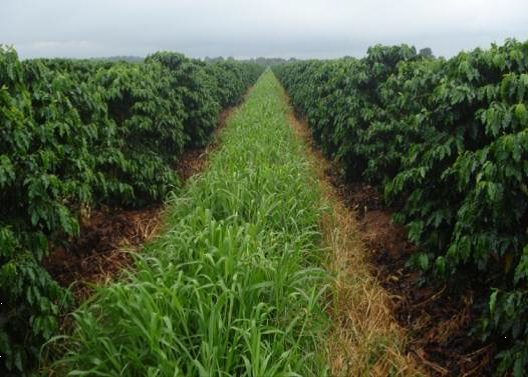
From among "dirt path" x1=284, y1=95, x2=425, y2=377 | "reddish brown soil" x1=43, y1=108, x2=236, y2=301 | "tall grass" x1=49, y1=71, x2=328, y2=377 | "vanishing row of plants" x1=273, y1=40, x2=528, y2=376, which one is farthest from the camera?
"reddish brown soil" x1=43, y1=108, x2=236, y2=301

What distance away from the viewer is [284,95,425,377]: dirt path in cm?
311

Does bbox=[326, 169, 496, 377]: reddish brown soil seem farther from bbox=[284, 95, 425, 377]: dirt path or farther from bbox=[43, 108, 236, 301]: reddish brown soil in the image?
bbox=[43, 108, 236, 301]: reddish brown soil

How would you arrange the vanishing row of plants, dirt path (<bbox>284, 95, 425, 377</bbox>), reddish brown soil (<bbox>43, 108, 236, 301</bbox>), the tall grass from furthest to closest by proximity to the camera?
reddish brown soil (<bbox>43, 108, 236, 301</bbox>)
dirt path (<bbox>284, 95, 425, 377</bbox>)
the vanishing row of plants
the tall grass

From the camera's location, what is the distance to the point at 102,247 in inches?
190

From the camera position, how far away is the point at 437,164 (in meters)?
3.81

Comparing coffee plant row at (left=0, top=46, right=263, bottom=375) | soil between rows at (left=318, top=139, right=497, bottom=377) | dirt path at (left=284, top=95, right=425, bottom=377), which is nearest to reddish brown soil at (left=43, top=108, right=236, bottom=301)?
coffee plant row at (left=0, top=46, right=263, bottom=375)

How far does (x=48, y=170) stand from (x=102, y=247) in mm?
1497

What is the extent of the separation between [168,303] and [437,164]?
2347 mm

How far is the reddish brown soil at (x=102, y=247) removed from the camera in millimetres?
4238

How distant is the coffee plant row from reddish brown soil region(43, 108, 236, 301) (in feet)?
0.75

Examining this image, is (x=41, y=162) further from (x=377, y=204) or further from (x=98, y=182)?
(x=377, y=204)

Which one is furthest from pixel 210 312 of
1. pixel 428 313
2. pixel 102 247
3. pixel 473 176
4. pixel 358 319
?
pixel 102 247

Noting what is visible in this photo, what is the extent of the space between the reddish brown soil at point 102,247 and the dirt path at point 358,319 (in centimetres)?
165

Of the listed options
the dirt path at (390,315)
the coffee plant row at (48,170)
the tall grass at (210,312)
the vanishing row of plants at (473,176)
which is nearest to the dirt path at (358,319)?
the dirt path at (390,315)
